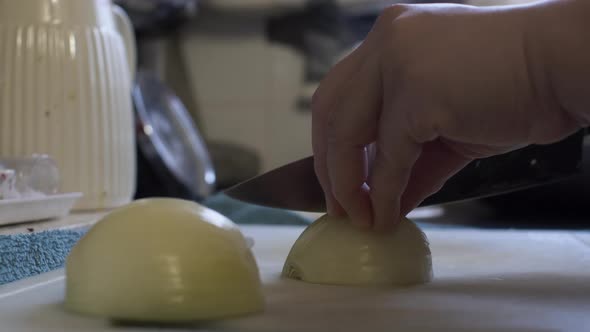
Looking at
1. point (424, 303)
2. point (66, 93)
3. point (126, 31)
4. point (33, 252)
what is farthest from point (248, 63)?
point (424, 303)

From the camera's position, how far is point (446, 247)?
0.75 m

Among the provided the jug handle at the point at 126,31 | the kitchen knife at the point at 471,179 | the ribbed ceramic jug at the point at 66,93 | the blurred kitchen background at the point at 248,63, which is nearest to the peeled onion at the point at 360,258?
the kitchen knife at the point at 471,179

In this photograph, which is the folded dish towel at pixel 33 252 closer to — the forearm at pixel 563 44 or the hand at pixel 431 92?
the hand at pixel 431 92

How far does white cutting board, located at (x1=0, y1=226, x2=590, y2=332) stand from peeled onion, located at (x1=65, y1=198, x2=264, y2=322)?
0.01 metres

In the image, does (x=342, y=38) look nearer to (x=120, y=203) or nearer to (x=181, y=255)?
(x=120, y=203)

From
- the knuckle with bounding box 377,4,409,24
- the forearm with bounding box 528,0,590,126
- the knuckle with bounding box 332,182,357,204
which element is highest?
the knuckle with bounding box 377,4,409,24

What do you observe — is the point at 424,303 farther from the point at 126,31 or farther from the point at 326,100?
the point at 126,31

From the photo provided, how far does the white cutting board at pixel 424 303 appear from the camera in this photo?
0.40 m

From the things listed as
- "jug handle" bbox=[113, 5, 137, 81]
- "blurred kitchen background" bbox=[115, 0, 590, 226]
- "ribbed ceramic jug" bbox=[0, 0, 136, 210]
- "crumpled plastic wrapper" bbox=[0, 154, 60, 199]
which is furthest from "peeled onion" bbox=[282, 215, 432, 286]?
"blurred kitchen background" bbox=[115, 0, 590, 226]

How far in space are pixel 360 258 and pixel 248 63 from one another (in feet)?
4.81

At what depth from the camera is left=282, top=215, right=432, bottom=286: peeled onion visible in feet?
1.74

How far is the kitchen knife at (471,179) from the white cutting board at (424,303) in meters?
0.07

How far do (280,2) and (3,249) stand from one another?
1416 millimetres

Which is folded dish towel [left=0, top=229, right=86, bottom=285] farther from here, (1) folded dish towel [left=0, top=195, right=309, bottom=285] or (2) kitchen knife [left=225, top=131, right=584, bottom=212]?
(2) kitchen knife [left=225, top=131, right=584, bottom=212]
